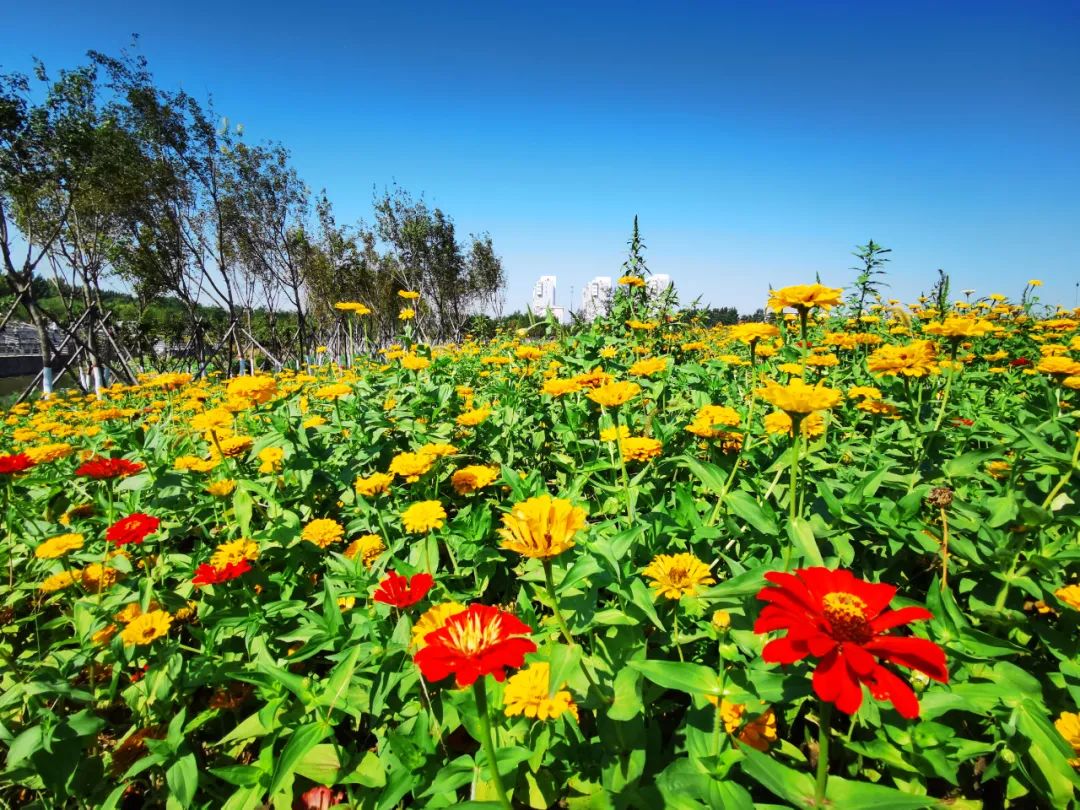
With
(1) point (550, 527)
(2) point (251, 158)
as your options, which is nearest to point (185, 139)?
(2) point (251, 158)

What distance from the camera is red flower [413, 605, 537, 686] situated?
0.75m

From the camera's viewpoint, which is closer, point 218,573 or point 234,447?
point 218,573

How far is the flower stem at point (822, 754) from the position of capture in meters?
0.66

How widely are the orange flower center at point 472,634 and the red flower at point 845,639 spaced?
45cm

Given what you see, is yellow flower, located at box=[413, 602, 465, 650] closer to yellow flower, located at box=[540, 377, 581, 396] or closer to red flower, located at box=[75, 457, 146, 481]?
yellow flower, located at box=[540, 377, 581, 396]

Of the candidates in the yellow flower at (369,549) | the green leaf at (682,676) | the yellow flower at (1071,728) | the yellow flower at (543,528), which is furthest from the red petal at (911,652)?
the yellow flower at (369,549)

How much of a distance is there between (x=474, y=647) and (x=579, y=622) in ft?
1.56

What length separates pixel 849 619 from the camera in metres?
0.72

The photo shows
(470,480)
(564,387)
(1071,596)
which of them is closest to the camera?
(1071,596)

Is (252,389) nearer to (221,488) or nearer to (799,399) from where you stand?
(221,488)

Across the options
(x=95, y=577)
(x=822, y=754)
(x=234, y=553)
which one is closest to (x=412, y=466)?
(x=234, y=553)

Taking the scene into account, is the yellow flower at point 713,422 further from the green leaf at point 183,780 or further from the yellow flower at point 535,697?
the green leaf at point 183,780

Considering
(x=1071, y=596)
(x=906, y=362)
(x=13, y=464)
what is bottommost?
(x=1071, y=596)

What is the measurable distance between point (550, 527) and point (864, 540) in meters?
1.39
